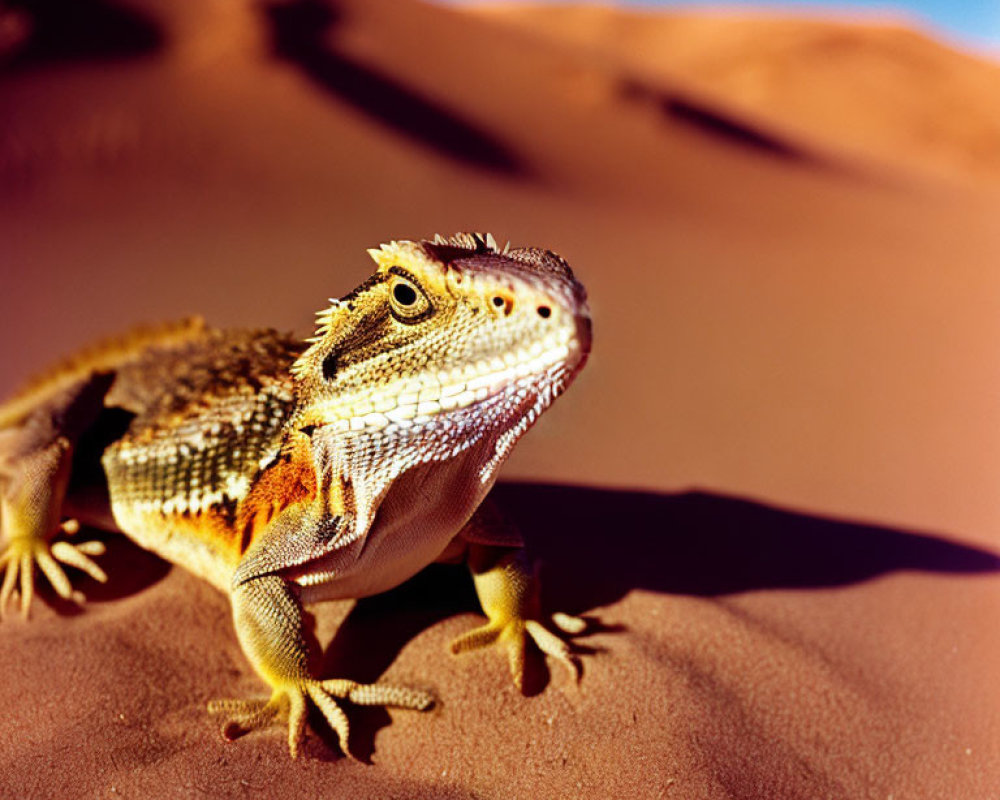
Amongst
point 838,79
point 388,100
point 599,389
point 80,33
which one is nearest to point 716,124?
point 388,100

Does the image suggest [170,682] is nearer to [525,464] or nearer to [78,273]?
[525,464]

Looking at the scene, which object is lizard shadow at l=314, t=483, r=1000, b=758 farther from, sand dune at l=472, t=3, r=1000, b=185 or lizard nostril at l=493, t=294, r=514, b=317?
sand dune at l=472, t=3, r=1000, b=185

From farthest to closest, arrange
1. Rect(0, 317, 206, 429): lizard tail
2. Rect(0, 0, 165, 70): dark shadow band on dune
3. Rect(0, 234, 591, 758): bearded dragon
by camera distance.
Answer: Rect(0, 0, 165, 70): dark shadow band on dune, Rect(0, 317, 206, 429): lizard tail, Rect(0, 234, 591, 758): bearded dragon

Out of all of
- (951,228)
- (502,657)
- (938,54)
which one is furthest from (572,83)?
(938,54)

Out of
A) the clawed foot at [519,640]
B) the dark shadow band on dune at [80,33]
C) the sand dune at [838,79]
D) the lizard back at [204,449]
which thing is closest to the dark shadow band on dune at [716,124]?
the sand dune at [838,79]

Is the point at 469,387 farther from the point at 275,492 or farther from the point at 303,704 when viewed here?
the point at 303,704

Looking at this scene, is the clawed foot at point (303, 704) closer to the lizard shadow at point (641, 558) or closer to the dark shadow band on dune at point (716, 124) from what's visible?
the lizard shadow at point (641, 558)

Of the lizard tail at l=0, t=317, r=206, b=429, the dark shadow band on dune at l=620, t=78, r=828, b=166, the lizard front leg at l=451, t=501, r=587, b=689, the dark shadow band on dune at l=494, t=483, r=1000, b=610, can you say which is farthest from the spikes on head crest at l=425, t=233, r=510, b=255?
the dark shadow band on dune at l=620, t=78, r=828, b=166
